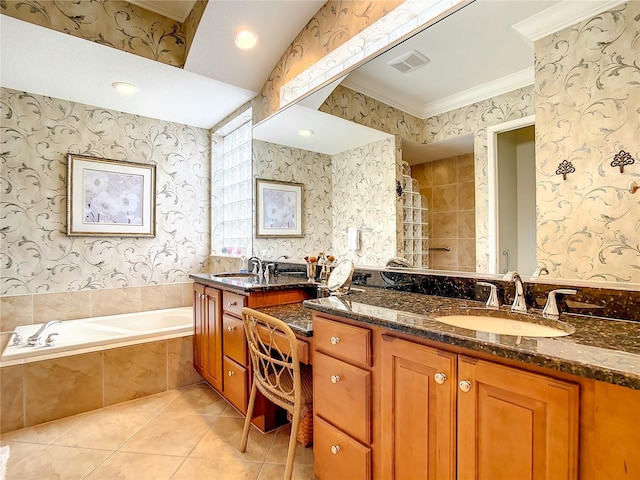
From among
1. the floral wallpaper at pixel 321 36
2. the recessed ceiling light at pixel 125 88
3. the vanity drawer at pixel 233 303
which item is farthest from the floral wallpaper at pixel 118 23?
the vanity drawer at pixel 233 303

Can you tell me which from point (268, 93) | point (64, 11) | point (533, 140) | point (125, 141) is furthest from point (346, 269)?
→ point (125, 141)

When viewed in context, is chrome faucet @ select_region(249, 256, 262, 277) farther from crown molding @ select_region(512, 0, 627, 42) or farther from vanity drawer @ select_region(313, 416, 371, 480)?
crown molding @ select_region(512, 0, 627, 42)

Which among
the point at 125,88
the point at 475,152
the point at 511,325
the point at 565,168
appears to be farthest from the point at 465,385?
the point at 125,88

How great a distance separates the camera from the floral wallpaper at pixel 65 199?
254cm

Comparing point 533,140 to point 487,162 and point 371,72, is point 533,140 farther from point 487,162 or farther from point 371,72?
point 371,72

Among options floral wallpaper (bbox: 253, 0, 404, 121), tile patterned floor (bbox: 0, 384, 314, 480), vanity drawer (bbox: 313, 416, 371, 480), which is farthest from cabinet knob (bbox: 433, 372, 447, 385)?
floral wallpaper (bbox: 253, 0, 404, 121)

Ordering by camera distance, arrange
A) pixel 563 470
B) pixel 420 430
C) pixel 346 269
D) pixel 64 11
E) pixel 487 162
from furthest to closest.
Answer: pixel 64 11, pixel 346 269, pixel 487 162, pixel 420 430, pixel 563 470

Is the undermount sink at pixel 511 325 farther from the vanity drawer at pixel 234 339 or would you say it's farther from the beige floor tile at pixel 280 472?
the vanity drawer at pixel 234 339

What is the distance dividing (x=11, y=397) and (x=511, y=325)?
9.27 feet

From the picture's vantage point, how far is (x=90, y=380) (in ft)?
7.26

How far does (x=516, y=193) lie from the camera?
131 cm

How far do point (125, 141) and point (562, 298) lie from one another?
137 inches

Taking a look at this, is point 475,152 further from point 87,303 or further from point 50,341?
point 87,303

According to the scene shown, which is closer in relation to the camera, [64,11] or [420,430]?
[420,430]
